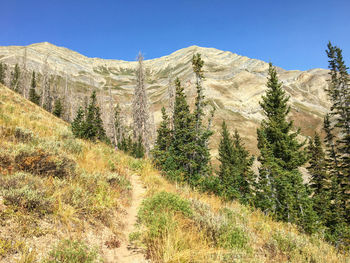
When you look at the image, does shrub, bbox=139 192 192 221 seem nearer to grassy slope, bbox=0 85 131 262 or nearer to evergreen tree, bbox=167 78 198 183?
grassy slope, bbox=0 85 131 262

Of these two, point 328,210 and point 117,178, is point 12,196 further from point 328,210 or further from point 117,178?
point 328,210

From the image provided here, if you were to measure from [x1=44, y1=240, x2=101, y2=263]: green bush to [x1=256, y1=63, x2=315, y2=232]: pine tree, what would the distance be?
8977 millimetres

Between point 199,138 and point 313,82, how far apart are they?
545ft

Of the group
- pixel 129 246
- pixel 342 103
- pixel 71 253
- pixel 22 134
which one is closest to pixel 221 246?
pixel 129 246

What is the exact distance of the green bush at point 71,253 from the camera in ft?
9.20

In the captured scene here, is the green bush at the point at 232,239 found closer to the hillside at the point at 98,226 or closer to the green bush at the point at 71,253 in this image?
the hillside at the point at 98,226

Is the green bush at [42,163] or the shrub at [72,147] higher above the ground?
the shrub at [72,147]

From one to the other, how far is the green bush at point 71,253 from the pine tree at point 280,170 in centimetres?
898

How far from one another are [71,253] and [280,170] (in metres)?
16.9

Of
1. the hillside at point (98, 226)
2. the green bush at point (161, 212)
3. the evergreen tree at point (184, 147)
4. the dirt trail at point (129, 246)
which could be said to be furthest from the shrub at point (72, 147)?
the evergreen tree at point (184, 147)

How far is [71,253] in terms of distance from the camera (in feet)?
9.52

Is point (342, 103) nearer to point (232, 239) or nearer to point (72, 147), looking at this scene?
point (232, 239)

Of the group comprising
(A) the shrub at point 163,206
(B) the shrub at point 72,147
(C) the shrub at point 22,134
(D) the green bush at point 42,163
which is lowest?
(A) the shrub at point 163,206

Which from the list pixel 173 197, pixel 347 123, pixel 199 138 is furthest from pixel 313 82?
pixel 173 197
